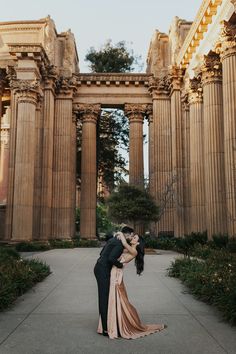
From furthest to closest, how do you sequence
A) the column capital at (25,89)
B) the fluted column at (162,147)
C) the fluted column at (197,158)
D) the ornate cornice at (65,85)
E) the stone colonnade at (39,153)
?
1. the ornate cornice at (65,85)
2. the fluted column at (162,147)
3. the column capital at (25,89)
4. the fluted column at (197,158)
5. the stone colonnade at (39,153)

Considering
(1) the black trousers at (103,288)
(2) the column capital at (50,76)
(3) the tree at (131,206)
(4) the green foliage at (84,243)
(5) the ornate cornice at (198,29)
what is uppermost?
(5) the ornate cornice at (198,29)

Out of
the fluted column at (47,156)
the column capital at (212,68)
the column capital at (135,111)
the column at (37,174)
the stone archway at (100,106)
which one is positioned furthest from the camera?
the column capital at (135,111)

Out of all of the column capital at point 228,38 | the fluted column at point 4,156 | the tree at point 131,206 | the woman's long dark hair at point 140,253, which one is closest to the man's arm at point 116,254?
the woman's long dark hair at point 140,253

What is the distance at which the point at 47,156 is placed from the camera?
2914cm

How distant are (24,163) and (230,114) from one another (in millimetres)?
13389

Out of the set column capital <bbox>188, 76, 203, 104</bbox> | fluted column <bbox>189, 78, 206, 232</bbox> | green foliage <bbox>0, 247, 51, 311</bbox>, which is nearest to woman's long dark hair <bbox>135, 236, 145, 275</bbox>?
green foliage <bbox>0, 247, 51, 311</bbox>

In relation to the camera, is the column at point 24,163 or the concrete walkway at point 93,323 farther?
the column at point 24,163

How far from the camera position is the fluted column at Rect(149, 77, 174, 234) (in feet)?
102

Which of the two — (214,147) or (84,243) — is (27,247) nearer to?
(84,243)

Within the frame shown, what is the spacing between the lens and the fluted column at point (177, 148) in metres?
28.8

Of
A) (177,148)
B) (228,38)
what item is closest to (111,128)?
(177,148)

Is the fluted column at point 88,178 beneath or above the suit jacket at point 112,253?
above

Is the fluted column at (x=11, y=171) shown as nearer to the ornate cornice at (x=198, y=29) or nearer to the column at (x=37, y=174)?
the column at (x=37, y=174)

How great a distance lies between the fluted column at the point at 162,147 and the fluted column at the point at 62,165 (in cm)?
716
